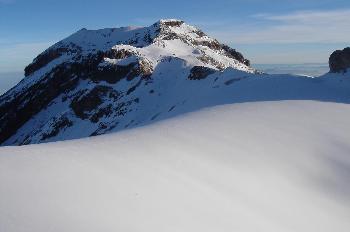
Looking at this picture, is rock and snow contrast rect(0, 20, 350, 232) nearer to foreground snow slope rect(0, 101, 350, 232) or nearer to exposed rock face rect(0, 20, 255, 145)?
foreground snow slope rect(0, 101, 350, 232)

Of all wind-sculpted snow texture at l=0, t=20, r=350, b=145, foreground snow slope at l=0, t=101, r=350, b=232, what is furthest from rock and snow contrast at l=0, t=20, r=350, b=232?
wind-sculpted snow texture at l=0, t=20, r=350, b=145

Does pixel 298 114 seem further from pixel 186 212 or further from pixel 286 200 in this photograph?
pixel 186 212

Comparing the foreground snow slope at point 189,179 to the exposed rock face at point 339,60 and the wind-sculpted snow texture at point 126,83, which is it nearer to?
the wind-sculpted snow texture at point 126,83

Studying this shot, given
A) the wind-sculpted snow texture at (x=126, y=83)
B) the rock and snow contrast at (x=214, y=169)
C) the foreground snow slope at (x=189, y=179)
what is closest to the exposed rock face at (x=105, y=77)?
the wind-sculpted snow texture at (x=126, y=83)

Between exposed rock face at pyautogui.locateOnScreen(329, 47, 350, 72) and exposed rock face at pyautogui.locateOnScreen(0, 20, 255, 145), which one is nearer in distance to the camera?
exposed rock face at pyautogui.locateOnScreen(329, 47, 350, 72)

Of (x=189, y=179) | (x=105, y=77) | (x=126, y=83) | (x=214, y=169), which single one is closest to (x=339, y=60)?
(x=214, y=169)

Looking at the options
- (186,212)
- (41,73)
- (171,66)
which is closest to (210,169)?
(186,212)
